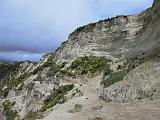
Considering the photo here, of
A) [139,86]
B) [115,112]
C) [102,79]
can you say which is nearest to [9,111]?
[102,79]

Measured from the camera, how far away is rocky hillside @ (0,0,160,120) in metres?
29.8

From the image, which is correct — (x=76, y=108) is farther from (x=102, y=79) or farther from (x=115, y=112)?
(x=102, y=79)

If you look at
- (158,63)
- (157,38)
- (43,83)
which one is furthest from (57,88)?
(158,63)

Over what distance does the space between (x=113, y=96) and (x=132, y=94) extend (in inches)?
85.4

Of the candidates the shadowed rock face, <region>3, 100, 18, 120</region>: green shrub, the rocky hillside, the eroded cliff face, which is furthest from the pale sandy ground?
the eroded cliff face

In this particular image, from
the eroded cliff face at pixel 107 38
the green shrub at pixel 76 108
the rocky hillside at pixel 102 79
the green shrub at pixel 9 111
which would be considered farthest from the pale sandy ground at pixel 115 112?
the eroded cliff face at pixel 107 38

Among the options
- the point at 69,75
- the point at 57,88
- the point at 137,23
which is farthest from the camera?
the point at 137,23

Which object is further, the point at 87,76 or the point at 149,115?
the point at 87,76

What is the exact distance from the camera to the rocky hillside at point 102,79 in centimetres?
2977

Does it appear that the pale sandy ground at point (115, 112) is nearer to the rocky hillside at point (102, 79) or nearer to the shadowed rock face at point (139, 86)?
the rocky hillside at point (102, 79)

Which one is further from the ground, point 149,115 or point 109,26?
point 109,26

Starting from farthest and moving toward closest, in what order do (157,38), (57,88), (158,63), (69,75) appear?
1. (69,75)
2. (57,88)
3. (157,38)
4. (158,63)

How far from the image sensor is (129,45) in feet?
232

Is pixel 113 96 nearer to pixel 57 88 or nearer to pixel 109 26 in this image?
pixel 57 88
